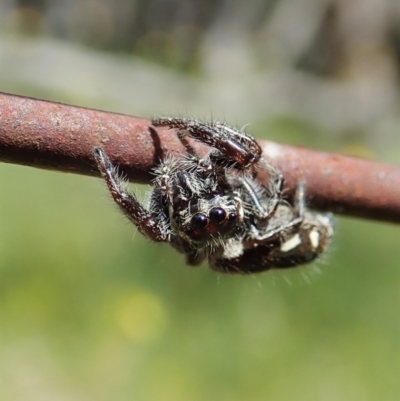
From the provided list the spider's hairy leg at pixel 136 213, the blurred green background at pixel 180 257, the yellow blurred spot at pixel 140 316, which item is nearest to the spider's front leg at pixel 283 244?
the spider's hairy leg at pixel 136 213

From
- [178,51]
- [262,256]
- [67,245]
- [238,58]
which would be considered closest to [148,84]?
[178,51]

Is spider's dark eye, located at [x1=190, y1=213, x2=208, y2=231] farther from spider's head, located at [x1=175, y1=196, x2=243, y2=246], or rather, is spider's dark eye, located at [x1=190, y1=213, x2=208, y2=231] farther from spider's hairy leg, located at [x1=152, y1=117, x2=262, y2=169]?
spider's hairy leg, located at [x1=152, y1=117, x2=262, y2=169]

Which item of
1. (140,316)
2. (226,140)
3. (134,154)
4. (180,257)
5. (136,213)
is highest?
(180,257)

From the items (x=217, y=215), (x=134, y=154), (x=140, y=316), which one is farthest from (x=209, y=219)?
(x=140, y=316)

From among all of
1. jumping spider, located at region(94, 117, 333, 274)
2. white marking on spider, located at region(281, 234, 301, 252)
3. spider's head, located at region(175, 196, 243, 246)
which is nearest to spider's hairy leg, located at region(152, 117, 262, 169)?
jumping spider, located at region(94, 117, 333, 274)

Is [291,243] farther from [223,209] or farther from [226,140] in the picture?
[226,140]

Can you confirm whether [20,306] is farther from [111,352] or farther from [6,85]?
[6,85]
